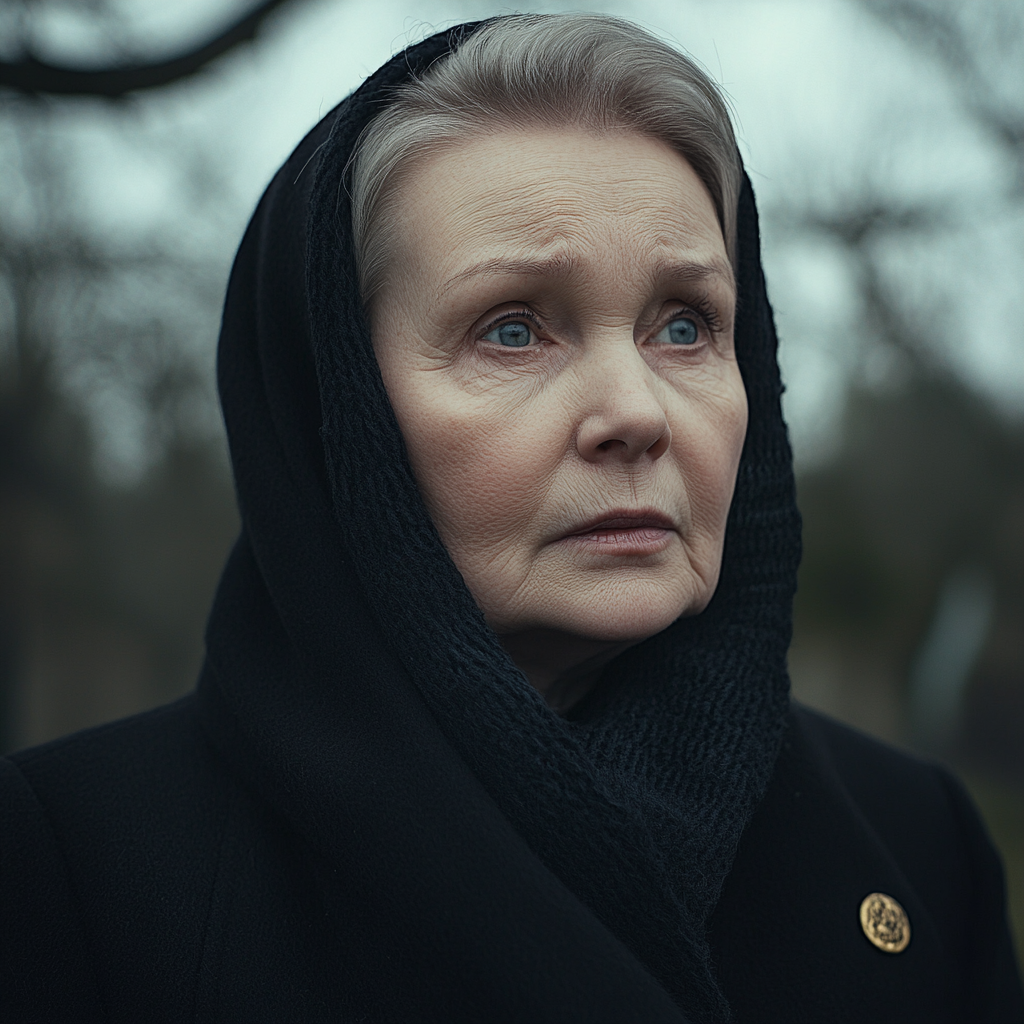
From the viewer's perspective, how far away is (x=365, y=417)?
1.42m

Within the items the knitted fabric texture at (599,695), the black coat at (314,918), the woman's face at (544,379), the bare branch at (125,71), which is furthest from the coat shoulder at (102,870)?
the bare branch at (125,71)

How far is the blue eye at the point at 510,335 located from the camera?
4.83 feet

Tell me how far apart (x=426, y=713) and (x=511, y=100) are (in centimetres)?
97

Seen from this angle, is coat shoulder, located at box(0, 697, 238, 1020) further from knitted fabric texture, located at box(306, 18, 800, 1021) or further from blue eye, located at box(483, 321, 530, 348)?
blue eye, located at box(483, 321, 530, 348)

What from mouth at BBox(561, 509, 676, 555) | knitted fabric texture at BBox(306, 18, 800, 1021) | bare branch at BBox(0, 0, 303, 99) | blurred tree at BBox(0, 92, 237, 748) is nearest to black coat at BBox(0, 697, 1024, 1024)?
knitted fabric texture at BBox(306, 18, 800, 1021)

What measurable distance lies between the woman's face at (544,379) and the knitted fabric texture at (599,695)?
0.07 meters

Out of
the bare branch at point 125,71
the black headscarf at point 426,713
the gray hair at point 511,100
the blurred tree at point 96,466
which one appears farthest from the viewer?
the blurred tree at point 96,466

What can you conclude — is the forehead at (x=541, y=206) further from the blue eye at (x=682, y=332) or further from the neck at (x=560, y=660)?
the neck at (x=560, y=660)

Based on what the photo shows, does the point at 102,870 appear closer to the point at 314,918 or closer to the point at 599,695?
the point at 314,918

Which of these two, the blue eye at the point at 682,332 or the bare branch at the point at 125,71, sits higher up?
the bare branch at the point at 125,71

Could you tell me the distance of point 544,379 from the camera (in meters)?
1.46

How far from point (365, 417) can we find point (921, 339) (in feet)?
18.1

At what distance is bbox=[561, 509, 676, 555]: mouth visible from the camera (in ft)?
4.70

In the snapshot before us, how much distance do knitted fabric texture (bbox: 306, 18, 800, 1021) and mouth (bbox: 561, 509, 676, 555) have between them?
0.68 ft
